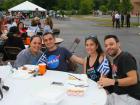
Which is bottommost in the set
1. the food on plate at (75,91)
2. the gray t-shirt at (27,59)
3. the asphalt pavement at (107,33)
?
the asphalt pavement at (107,33)

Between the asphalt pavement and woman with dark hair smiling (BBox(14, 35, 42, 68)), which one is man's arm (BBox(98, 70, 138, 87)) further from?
the asphalt pavement

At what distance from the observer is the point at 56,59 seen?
6309 millimetres

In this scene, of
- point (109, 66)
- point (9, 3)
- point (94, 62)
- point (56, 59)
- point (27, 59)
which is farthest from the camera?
point (9, 3)

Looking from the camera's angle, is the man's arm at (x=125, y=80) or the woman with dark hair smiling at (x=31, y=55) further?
the woman with dark hair smiling at (x=31, y=55)

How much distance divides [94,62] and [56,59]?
120cm

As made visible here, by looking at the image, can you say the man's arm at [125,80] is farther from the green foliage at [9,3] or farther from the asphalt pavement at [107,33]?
the green foliage at [9,3]

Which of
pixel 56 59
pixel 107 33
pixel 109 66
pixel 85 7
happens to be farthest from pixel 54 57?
pixel 85 7

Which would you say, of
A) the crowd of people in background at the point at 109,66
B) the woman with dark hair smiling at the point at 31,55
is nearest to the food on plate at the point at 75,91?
the crowd of people in background at the point at 109,66

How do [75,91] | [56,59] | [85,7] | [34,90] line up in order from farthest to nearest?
[85,7]
[56,59]
[34,90]
[75,91]

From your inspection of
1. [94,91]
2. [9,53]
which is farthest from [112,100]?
[9,53]

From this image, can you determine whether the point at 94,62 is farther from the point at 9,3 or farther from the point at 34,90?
the point at 9,3

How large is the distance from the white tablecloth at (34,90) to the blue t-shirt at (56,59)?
0.79m

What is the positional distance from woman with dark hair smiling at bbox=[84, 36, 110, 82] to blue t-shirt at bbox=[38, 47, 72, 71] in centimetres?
99

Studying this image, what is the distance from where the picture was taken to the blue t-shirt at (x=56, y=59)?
6.21m
